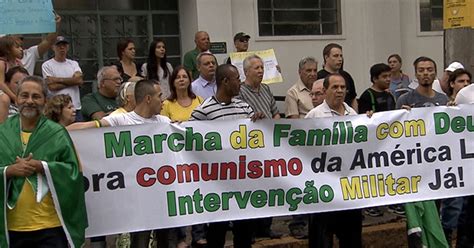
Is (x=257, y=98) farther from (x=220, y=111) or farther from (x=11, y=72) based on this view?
(x=11, y=72)

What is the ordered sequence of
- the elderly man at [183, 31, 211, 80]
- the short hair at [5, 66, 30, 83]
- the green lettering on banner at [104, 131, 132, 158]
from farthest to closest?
the elderly man at [183, 31, 211, 80]
the short hair at [5, 66, 30, 83]
the green lettering on banner at [104, 131, 132, 158]

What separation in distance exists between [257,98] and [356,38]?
5662mm

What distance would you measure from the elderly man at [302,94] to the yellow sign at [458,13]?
1455 millimetres

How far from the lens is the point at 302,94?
8.31 meters

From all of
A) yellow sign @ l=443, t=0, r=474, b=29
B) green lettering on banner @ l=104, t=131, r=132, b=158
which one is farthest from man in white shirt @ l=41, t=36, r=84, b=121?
yellow sign @ l=443, t=0, r=474, b=29

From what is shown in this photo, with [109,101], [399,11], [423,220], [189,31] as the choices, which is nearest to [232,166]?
[109,101]

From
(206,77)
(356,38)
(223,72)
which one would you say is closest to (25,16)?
(223,72)

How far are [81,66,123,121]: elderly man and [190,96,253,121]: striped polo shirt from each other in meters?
0.88

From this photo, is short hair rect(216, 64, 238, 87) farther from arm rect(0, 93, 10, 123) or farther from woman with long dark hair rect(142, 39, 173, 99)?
woman with long dark hair rect(142, 39, 173, 99)

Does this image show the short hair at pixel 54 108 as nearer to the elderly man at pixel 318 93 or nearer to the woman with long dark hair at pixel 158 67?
the elderly man at pixel 318 93

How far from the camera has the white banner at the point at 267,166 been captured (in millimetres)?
6348

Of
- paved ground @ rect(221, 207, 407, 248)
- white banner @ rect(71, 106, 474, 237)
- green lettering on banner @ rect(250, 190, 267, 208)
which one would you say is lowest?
paved ground @ rect(221, 207, 407, 248)

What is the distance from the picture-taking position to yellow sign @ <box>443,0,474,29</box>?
26.0 ft

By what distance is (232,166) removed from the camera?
21.9 feet
